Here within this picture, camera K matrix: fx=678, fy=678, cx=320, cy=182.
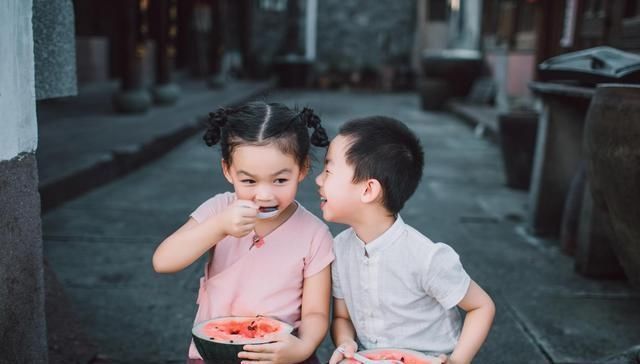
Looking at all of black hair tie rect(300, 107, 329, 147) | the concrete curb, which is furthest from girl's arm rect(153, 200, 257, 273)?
the concrete curb

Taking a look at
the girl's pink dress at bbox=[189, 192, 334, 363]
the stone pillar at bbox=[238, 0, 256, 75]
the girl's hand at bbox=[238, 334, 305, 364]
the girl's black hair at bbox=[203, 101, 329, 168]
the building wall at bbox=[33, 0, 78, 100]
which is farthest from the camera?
the stone pillar at bbox=[238, 0, 256, 75]

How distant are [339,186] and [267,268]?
0.29 meters

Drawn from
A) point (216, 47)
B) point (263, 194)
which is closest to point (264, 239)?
point (263, 194)

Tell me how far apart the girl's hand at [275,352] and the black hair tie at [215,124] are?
0.52m

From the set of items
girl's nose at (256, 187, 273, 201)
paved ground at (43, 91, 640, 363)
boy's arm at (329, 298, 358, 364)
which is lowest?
paved ground at (43, 91, 640, 363)

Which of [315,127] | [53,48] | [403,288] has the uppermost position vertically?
[53,48]

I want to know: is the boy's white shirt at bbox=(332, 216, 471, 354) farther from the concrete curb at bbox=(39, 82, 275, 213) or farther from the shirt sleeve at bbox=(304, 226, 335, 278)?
the concrete curb at bbox=(39, 82, 275, 213)

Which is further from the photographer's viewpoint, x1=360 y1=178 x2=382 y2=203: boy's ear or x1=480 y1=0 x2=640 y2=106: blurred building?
x1=480 y1=0 x2=640 y2=106: blurred building

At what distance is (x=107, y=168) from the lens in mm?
5531

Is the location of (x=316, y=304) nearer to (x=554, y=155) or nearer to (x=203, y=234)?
(x=203, y=234)

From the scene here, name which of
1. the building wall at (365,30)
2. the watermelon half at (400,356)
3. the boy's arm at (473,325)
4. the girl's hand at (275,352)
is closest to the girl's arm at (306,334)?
the girl's hand at (275,352)

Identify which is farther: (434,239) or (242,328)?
(434,239)

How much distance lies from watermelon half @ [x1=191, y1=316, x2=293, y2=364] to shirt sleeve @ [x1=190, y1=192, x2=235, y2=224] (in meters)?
0.26

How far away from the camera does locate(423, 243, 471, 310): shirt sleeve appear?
1.63m
